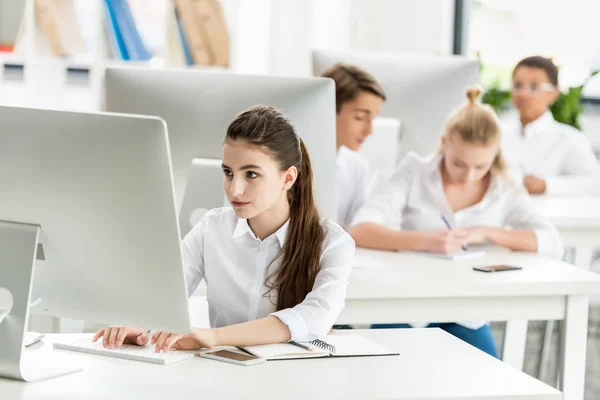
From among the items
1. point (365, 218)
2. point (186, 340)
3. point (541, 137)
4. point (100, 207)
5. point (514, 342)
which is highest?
point (541, 137)

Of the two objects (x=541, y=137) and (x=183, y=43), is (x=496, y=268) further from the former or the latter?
(x=183, y=43)

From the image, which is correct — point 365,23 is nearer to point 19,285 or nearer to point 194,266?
point 194,266

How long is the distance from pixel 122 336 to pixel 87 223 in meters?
0.27

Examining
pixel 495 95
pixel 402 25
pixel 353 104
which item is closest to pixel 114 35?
pixel 402 25

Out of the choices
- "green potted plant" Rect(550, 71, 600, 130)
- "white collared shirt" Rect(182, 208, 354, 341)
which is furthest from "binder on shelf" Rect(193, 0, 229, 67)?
"white collared shirt" Rect(182, 208, 354, 341)

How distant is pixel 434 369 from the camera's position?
1486mm

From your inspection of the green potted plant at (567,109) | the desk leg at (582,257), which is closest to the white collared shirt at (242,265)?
the desk leg at (582,257)

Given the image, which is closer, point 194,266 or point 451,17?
point 194,266

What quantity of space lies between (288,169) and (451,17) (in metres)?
3.71

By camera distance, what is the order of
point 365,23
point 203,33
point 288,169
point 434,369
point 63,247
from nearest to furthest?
point 63,247 → point 434,369 → point 288,169 → point 203,33 → point 365,23

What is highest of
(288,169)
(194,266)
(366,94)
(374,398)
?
(366,94)

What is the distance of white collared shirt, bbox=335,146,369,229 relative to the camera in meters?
2.72

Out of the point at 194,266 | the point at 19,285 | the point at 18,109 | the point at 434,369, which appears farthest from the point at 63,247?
the point at 434,369

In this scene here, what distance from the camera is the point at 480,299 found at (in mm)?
2002
